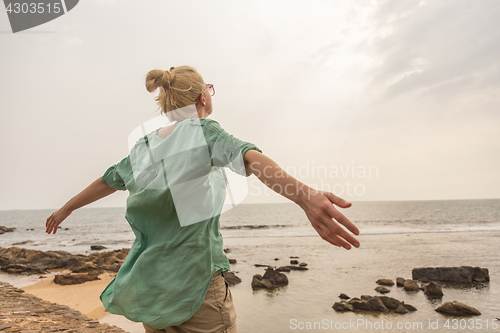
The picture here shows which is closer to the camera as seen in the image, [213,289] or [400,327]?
[213,289]

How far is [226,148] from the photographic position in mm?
1057

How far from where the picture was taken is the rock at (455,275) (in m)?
10.5

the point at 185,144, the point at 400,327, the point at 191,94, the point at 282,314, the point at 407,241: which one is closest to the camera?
the point at 185,144

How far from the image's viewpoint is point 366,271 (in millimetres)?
12742

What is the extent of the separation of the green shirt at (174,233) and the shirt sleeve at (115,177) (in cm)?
23

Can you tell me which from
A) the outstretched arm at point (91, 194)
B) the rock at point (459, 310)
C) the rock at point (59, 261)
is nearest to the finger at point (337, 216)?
the outstretched arm at point (91, 194)

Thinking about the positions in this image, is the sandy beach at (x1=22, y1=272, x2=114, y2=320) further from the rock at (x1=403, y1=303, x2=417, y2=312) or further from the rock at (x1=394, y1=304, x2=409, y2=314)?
the rock at (x1=403, y1=303, x2=417, y2=312)

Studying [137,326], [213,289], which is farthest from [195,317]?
[137,326]

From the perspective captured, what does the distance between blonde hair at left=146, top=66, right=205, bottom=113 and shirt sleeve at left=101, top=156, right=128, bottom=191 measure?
361mm

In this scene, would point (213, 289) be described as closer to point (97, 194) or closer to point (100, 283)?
point (97, 194)

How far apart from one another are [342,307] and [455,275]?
5.17 meters

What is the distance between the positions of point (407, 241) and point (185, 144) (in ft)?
81.1

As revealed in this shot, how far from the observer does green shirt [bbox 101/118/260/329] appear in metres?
1.18

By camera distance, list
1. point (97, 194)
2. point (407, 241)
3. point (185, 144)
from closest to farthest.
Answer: point (185, 144), point (97, 194), point (407, 241)
